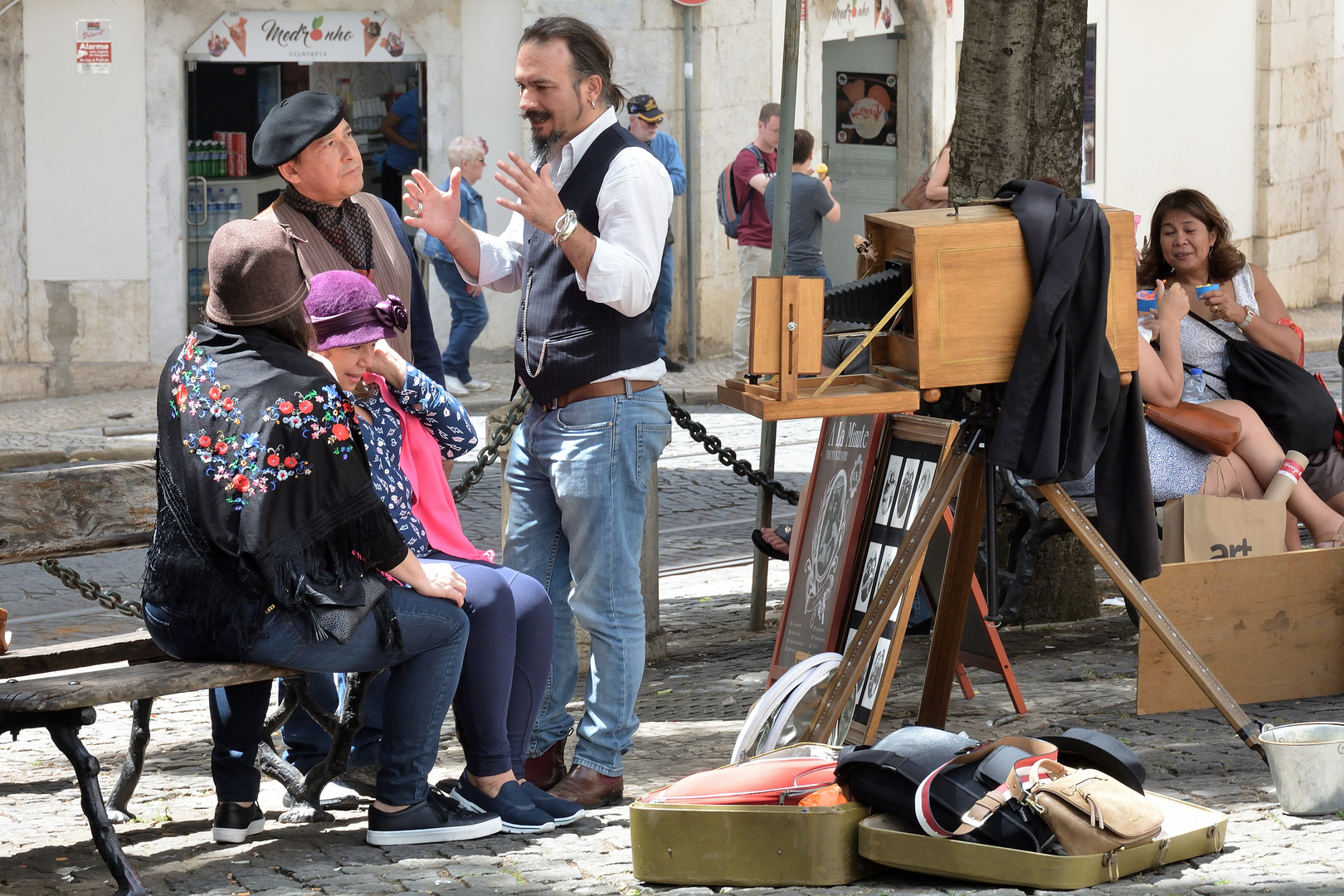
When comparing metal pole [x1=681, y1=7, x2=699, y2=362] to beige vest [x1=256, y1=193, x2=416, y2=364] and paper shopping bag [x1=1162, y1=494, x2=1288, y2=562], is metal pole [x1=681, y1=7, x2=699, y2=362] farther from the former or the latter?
beige vest [x1=256, y1=193, x2=416, y2=364]

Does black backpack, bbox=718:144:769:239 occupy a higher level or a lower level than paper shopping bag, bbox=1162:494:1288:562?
higher

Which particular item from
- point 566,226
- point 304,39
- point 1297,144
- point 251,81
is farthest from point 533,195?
point 1297,144

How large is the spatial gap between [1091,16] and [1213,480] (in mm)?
13196

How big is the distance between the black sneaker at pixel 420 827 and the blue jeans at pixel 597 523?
0.41 meters

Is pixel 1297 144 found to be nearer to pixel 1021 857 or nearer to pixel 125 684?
pixel 1021 857

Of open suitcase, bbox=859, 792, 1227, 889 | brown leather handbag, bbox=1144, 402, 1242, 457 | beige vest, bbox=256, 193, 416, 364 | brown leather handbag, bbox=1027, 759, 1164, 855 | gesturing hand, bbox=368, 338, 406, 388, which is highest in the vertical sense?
beige vest, bbox=256, 193, 416, 364

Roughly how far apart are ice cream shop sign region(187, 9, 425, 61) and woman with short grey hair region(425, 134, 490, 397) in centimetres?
168

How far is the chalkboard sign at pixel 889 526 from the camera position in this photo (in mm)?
4617

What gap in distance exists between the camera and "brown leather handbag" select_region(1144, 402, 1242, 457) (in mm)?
6051

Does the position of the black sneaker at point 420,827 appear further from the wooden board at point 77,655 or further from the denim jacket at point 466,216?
the denim jacket at point 466,216

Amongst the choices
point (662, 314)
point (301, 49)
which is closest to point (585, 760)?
point (662, 314)

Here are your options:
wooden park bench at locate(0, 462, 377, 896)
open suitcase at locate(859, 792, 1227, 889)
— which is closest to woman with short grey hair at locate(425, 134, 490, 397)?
wooden park bench at locate(0, 462, 377, 896)

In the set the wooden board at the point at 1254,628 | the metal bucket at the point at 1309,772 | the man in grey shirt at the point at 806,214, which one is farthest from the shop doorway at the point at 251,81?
the metal bucket at the point at 1309,772

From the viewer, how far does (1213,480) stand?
6094 millimetres
